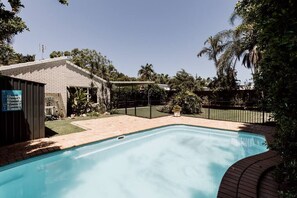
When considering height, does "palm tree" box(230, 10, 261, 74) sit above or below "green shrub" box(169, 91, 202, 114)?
above

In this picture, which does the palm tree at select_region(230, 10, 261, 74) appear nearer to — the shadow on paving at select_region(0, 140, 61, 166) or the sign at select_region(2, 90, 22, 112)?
the shadow on paving at select_region(0, 140, 61, 166)

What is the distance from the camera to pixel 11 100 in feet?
20.8

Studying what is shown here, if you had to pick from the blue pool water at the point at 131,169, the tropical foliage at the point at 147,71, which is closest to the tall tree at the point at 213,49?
the blue pool water at the point at 131,169

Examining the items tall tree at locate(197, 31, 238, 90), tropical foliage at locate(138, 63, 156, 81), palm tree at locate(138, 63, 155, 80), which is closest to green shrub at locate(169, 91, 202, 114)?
Answer: tall tree at locate(197, 31, 238, 90)

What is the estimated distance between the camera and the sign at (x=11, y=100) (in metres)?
6.18

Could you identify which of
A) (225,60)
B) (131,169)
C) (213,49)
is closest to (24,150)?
(131,169)

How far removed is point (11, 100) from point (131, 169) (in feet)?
17.3

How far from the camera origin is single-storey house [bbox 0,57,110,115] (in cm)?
1143

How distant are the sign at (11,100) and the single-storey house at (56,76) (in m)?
5.15

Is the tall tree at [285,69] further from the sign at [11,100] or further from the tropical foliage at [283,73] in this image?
the sign at [11,100]

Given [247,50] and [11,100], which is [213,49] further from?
[11,100]

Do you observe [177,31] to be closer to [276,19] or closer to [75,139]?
[75,139]

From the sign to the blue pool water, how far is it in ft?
7.73

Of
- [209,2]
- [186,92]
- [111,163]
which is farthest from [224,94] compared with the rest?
[111,163]
